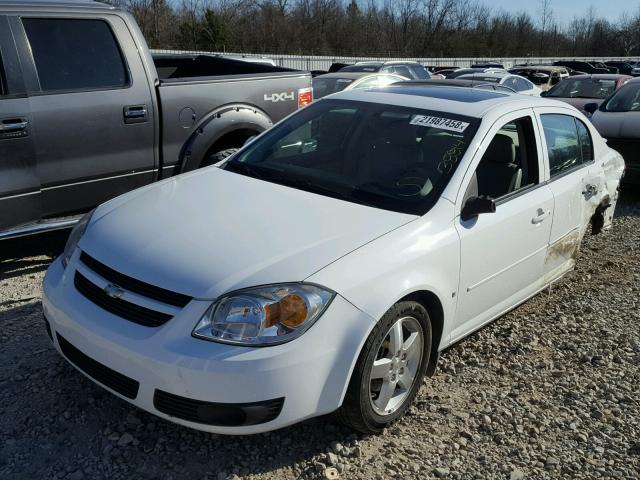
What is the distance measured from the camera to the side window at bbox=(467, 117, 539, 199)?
3873 mm

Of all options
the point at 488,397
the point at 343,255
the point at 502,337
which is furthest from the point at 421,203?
the point at 502,337

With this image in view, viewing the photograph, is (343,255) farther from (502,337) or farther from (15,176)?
(15,176)

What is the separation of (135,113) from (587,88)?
11.2 meters

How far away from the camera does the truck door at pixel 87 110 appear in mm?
4695

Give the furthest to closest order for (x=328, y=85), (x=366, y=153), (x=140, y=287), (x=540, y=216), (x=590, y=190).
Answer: (x=328, y=85), (x=590, y=190), (x=540, y=216), (x=366, y=153), (x=140, y=287)

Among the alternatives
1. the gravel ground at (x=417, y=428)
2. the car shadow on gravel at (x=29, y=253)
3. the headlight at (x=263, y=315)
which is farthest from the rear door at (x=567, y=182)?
the car shadow on gravel at (x=29, y=253)

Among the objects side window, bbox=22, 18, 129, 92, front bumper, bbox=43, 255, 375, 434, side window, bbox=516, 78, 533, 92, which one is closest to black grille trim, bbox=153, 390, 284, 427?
front bumper, bbox=43, 255, 375, 434

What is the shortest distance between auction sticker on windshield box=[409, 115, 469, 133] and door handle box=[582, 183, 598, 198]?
1.40 meters

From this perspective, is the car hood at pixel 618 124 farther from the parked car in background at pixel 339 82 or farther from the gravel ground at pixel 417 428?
the gravel ground at pixel 417 428

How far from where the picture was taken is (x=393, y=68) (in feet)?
55.8

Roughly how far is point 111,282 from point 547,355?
9.10 ft

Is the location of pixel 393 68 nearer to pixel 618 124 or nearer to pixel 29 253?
pixel 618 124

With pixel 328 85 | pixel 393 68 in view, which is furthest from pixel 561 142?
pixel 393 68

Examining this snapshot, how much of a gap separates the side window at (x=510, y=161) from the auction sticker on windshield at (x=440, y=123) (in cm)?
21
